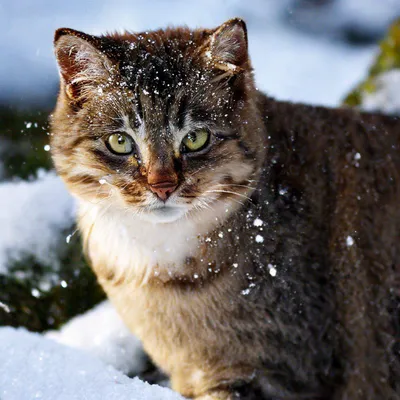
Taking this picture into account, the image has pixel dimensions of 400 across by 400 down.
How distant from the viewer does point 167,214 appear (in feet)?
6.35

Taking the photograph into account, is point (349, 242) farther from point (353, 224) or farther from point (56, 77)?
point (56, 77)

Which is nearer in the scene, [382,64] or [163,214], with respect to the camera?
[163,214]

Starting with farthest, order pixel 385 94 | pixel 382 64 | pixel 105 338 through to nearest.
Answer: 1. pixel 382 64
2. pixel 385 94
3. pixel 105 338

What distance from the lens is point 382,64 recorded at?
4254mm

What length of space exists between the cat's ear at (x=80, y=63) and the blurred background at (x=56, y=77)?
0.89 ft

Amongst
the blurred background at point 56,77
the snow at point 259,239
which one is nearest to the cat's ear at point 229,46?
the blurred background at point 56,77

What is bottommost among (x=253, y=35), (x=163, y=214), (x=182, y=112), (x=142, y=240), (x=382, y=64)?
(x=142, y=240)

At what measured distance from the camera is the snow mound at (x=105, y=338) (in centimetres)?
279

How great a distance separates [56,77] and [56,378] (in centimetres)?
125

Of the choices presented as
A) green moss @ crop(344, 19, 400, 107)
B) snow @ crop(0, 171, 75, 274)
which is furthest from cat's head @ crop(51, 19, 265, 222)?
green moss @ crop(344, 19, 400, 107)

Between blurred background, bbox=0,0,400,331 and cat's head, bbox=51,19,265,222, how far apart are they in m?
0.26

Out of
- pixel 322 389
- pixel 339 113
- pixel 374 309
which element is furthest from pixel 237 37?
pixel 322 389

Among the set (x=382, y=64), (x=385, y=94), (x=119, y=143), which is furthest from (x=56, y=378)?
(x=382, y=64)

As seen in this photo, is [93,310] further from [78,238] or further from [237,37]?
[237,37]
